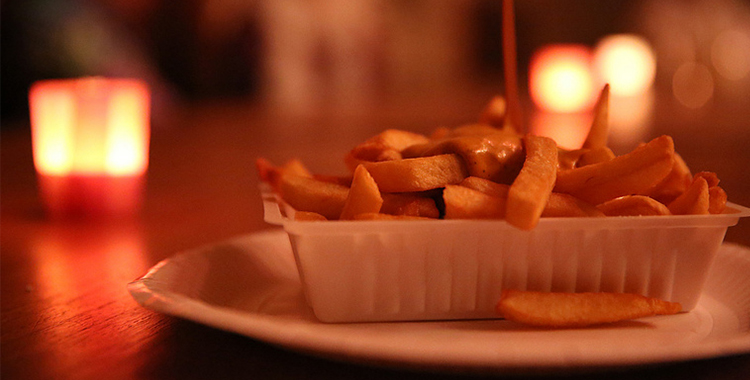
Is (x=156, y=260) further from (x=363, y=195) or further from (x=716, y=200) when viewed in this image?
(x=716, y=200)

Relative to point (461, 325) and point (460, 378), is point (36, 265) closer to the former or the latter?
point (461, 325)

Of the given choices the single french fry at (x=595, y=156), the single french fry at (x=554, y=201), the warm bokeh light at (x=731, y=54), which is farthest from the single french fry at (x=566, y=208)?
the warm bokeh light at (x=731, y=54)

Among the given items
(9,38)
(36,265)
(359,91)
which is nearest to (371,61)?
(359,91)

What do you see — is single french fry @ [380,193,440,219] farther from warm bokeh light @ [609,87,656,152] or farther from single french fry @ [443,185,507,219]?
warm bokeh light @ [609,87,656,152]

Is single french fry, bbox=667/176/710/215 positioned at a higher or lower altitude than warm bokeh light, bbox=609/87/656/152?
higher

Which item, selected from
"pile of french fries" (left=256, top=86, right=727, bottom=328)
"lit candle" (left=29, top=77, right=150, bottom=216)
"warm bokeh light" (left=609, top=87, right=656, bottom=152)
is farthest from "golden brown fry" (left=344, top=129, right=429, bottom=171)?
"warm bokeh light" (left=609, top=87, right=656, bottom=152)

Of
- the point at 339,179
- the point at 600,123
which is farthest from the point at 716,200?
the point at 339,179

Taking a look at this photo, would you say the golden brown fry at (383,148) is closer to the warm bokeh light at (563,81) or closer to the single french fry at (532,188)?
the single french fry at (532,188)
